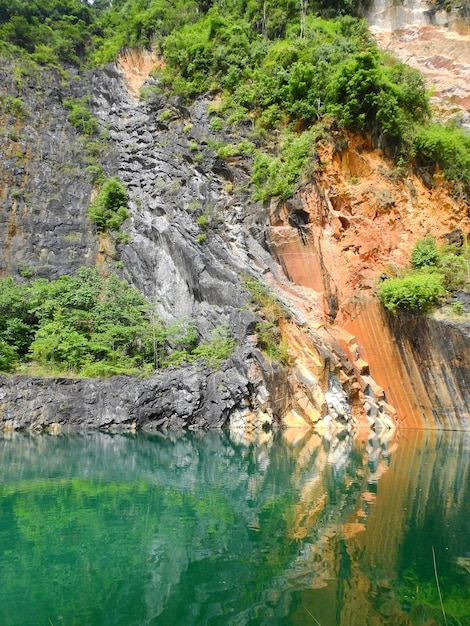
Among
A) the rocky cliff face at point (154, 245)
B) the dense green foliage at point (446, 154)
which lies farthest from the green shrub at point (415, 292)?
the dense green foliage at point (446, 154)

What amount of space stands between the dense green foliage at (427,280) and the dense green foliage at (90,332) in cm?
776

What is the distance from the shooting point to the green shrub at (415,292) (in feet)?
63.3

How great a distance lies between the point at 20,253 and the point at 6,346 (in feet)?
27.9

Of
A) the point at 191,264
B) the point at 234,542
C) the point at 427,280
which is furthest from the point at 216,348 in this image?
the point at 234,542

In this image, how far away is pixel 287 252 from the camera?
2381 centimetres

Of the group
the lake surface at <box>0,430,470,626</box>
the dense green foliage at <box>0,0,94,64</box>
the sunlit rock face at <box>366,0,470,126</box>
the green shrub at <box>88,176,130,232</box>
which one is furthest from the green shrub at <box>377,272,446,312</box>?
the dense green foliage at <box>0,0,94,64</box>

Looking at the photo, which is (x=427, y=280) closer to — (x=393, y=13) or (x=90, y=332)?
(x=90, y=332)

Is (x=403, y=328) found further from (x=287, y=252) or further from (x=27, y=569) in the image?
(x=27, y=569)

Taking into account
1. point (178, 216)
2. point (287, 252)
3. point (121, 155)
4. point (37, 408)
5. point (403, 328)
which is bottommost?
point (37, 408)

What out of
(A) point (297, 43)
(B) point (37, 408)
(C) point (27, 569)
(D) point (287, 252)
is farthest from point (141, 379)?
(A) point (297, 43)

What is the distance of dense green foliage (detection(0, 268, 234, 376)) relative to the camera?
21906 mm

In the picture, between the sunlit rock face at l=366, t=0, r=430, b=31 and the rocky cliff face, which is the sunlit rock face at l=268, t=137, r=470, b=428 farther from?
the sunlit rock face at l=366, t=0, r=430, b=31

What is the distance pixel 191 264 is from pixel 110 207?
837 cm

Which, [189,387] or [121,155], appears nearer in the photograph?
[189,387]
